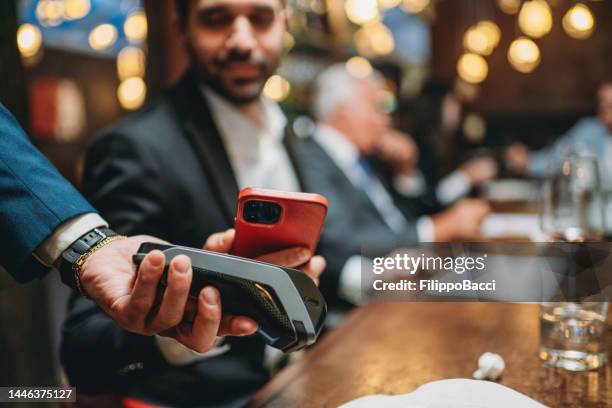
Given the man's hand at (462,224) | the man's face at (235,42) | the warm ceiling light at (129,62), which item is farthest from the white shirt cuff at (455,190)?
the man's face at (235,42)

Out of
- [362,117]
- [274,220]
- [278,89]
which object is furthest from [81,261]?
[278,89]

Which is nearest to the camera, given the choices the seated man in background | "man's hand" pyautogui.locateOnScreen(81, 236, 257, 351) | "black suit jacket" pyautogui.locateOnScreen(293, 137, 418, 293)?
"man's hand" pyautogui.locateOnScreen(81, 236, 257, 351)

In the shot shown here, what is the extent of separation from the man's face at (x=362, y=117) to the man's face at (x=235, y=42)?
1.65m

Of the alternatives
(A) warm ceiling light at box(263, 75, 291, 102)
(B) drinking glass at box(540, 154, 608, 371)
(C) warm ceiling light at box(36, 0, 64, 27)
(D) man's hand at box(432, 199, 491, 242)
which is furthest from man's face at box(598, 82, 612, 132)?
(C) warm ceiling light at box(36, 0, 64, 27)

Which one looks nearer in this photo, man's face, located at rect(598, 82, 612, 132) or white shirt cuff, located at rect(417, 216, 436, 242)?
white shirt cuff, located at rect(417, 216, 436, 242)

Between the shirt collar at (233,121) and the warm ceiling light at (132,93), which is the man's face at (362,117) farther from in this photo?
the shirt collar at (233,121)

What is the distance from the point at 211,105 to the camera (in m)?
1.16

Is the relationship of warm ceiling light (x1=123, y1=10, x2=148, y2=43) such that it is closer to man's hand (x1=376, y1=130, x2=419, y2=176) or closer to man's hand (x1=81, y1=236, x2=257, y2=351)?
man's hand (x1=376, y1=130, x2=419, y2=176)

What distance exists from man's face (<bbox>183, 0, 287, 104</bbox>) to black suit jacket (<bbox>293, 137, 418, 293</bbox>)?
243 millimetres

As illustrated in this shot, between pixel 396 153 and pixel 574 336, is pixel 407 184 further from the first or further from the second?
pixel 574 336

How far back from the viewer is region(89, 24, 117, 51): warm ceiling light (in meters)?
3.54

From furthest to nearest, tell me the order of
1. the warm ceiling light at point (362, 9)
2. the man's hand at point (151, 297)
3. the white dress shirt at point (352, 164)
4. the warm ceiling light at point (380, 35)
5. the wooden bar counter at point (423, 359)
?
the warm ceiling light at point (380, 35)
the warm ceiling light at point (362, 9)
the white dress shirt at point (352, 164)
the wooden bar counter at point (423, 359)
the man's hand at point (151, 297)

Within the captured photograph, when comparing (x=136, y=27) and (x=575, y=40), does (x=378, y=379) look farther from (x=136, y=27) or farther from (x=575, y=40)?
(x=575, y=40)

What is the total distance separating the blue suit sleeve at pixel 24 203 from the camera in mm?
611
